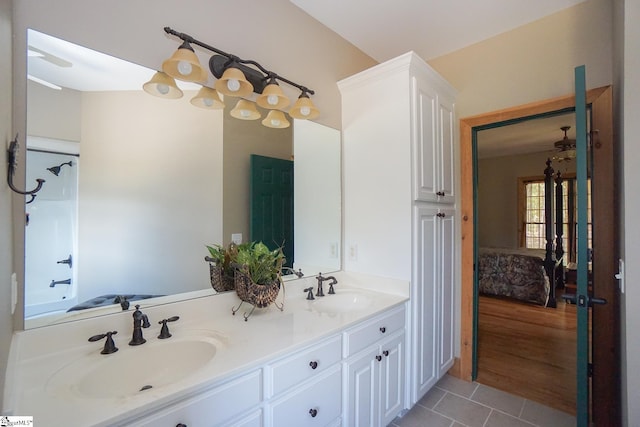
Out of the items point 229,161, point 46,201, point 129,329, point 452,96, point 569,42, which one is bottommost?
point 129,329

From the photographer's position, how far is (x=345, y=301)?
6.39 feet

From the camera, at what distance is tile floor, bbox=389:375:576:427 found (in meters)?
1.86

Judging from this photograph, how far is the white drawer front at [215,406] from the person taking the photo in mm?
826

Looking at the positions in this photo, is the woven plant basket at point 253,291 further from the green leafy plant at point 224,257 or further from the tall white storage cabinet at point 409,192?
the tall white storage cabinet at point 409,192

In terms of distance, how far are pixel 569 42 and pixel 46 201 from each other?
2988 mm

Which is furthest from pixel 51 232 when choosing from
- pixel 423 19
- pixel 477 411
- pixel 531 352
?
pixel 531 352

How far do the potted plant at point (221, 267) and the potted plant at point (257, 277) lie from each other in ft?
0.23

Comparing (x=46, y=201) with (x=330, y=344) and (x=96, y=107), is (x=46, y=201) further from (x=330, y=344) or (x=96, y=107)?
(x=330, y=344)

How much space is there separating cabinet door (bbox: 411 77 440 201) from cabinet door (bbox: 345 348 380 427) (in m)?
1.00

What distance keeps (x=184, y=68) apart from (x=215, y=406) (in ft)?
4.34

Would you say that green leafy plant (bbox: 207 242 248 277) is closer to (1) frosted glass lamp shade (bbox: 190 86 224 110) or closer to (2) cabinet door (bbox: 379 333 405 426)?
(1) frosted glass lamp shade (bbox: 190 86 224 110)

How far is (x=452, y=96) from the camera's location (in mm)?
2359

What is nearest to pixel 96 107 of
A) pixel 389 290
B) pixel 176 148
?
pixel 176 148

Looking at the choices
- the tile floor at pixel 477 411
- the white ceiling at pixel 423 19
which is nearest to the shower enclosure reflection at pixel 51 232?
the white ceiling at pixel 423 19
